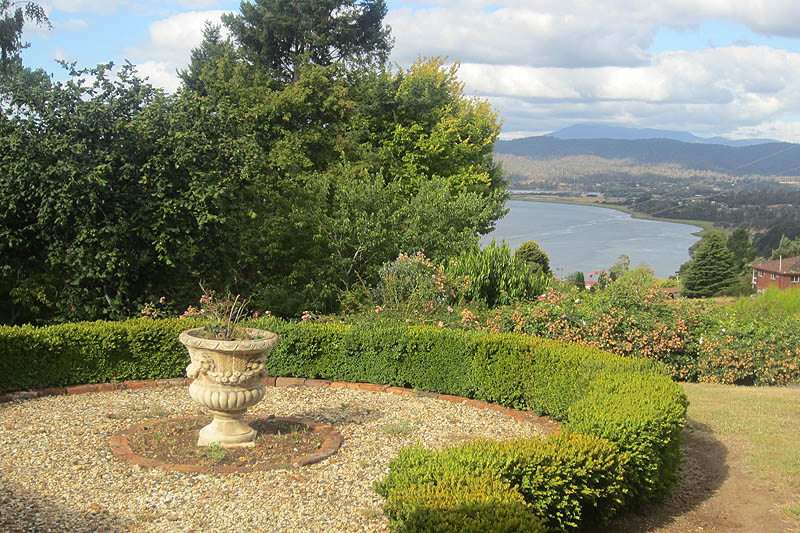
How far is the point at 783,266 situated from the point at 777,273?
1965 millimetres

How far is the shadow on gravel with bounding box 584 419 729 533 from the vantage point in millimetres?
5457

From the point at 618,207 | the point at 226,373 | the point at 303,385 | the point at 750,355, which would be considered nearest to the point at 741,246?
the point at 618,207

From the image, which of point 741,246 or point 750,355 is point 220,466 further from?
point 741,246

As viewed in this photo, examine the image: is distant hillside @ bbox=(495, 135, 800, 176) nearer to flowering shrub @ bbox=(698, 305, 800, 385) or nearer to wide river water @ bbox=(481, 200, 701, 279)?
wide river water @ bbox=(481, 200, 701, 279)

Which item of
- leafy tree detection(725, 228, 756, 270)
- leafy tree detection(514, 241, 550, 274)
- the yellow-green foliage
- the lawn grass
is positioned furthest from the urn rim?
leafy tree detection(725, 228, 756, 270)

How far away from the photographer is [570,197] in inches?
2808

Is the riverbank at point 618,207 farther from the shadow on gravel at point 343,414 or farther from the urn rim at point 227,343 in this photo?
the urn rim at point 227,343

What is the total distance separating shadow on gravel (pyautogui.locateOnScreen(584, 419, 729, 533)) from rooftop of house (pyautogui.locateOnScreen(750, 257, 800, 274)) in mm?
60830

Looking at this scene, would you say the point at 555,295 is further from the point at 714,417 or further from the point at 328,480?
the point at 328,480

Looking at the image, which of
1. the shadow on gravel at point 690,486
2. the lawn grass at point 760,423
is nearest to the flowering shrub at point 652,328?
the lawn grass at point 760,423

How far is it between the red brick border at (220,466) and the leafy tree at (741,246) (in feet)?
229

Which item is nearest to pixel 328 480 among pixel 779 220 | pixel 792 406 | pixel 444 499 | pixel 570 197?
pixel 444 499

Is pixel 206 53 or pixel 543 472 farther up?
pixel 206 53

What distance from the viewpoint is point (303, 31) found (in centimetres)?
2528
